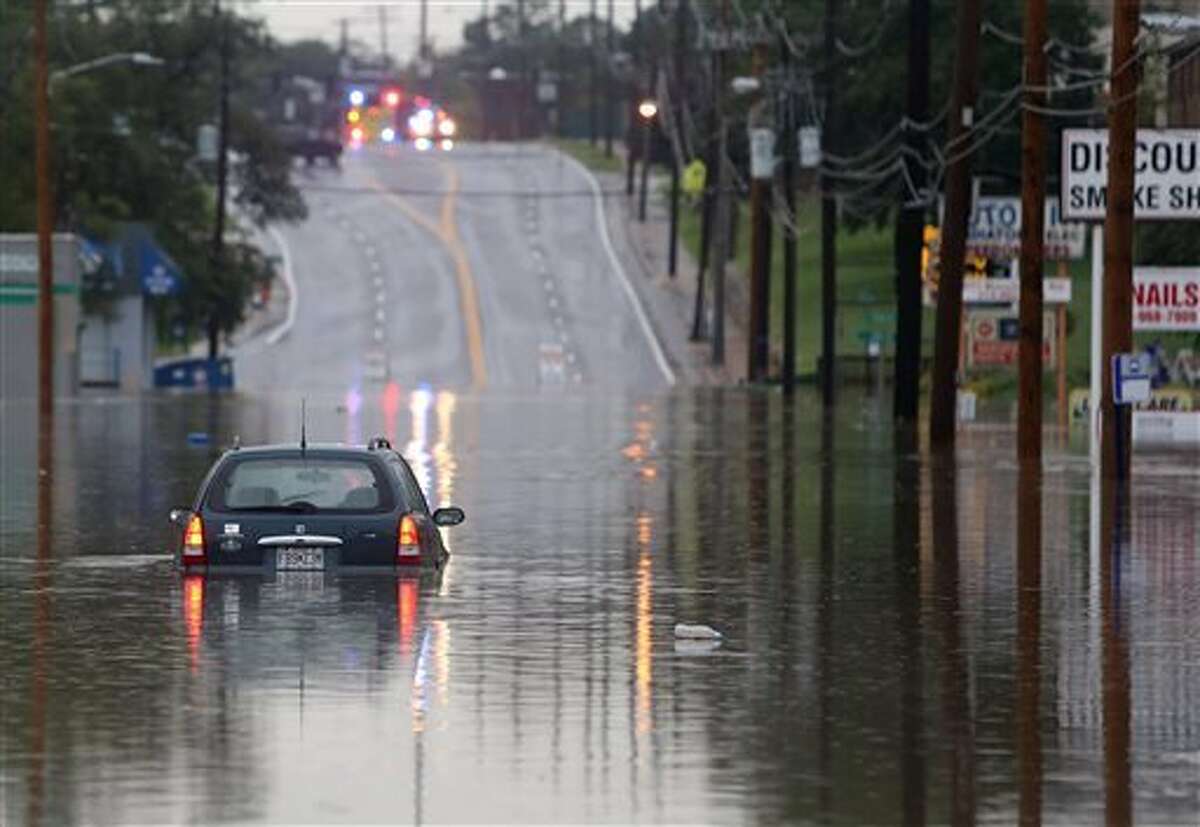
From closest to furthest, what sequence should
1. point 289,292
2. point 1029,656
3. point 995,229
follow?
1. point 1029,656
2. point 995,229
3. point 289,292

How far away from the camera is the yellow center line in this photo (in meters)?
105

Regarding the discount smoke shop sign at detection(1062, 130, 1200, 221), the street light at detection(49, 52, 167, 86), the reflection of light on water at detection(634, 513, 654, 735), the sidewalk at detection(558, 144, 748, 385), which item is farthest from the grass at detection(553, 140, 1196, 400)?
the reflection of light on water at detection(634, 513, 654, 735)

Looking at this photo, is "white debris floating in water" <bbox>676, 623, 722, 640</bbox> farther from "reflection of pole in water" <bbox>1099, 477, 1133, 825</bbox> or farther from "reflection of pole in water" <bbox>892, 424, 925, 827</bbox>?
"reflection of pole in water" <bbox>1099, 477, 1133, 825</bbox>

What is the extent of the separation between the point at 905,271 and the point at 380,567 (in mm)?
38818

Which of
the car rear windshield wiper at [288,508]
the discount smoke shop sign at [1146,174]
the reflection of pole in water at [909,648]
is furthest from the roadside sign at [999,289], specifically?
the car rear windshield wiper at [288,508]

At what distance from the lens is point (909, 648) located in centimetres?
2045

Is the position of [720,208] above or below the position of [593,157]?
below

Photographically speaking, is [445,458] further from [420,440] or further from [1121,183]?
[1121,183]

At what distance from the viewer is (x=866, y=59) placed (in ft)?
344

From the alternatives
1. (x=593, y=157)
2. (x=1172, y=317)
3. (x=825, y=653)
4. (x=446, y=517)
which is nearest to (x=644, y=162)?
(x=593, y=157)

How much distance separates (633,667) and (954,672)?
6.06 ft

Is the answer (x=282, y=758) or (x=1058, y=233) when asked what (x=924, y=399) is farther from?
(x=282, y=758)

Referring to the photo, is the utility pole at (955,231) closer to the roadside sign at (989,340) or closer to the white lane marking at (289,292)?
the roadside sign at (989,340)

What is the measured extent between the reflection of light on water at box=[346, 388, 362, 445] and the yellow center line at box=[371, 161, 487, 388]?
50.5 feet
